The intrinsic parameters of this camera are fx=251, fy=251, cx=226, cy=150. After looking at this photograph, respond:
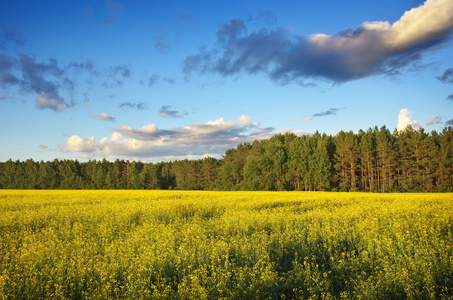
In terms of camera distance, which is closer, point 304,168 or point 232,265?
point 232,265

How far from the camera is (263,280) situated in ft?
16.8

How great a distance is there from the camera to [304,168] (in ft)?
197

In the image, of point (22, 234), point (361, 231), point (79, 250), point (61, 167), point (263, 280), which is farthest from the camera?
point (61, 167)

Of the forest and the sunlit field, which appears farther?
the forest

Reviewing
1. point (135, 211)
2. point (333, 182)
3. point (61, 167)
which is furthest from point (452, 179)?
point (61, 167)

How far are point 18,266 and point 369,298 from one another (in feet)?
26.5

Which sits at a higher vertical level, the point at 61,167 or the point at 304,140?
the point at 304,140

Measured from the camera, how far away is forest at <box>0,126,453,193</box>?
50.8 m

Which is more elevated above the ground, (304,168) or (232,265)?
(304,168)

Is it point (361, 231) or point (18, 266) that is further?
point (361, 231)

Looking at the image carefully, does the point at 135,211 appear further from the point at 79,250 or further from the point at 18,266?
the point at 18,266

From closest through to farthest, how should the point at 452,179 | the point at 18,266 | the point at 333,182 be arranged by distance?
1. the point at 18,266
2. the point at 452,179
3. the point at 333,182

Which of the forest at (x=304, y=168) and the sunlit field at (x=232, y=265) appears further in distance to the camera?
the forest at (x=304, y=168)

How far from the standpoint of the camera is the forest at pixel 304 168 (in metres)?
50.8
